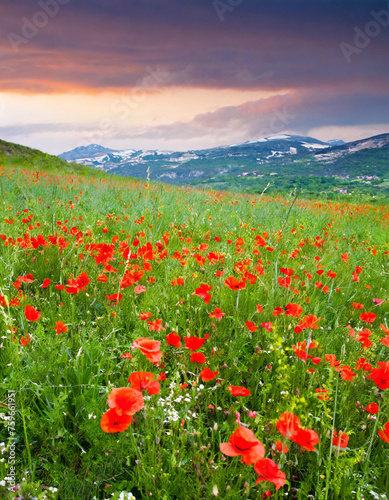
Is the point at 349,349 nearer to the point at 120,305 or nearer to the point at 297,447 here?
the point at 297,447

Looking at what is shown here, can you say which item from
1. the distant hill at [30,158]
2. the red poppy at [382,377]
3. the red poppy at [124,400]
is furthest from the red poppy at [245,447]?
the distant hill at [30,158]

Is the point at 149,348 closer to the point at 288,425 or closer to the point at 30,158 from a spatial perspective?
the point at 288,425

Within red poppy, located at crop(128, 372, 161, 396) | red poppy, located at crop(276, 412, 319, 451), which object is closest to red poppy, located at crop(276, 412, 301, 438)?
red poppy, located at crop(276, 412, 319, 451)

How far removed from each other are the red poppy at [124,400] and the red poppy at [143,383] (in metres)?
0.11

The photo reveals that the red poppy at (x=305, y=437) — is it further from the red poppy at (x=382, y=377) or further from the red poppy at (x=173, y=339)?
the red poppy at (x=173, y=339)

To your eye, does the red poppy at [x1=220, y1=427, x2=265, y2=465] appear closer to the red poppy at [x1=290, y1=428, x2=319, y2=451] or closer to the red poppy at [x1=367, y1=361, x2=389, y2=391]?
the red poppy at [x1=290, y1=428, x2=319, y2=451]

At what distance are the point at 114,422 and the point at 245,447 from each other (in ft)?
1.36

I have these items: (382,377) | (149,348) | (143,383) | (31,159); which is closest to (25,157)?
(31,159)

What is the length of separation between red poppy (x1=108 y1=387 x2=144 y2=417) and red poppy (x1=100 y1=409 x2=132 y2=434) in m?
0.02

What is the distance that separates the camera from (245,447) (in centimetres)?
93

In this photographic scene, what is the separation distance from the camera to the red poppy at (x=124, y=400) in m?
0.97

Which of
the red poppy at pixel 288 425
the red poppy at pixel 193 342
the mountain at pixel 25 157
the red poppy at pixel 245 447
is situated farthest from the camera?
the mountain at pixel 25 157

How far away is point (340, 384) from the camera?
68.6 inches

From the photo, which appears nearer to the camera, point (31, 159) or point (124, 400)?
point (124, 400)
